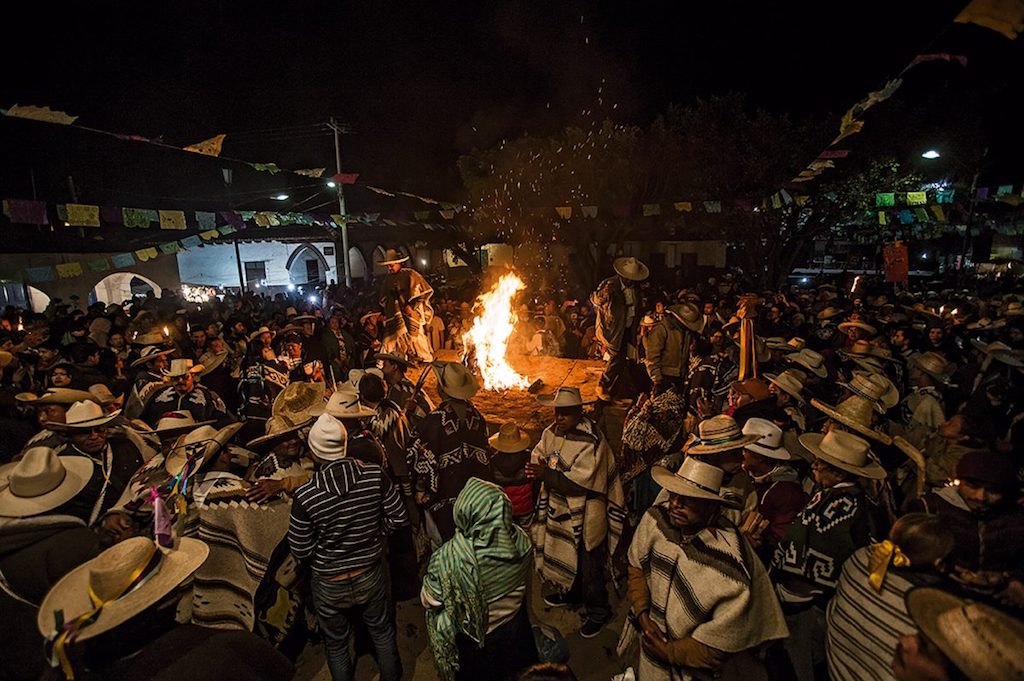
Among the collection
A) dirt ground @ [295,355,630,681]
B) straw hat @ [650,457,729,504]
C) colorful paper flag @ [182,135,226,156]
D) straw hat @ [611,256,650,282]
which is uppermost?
colorful paper flag @ [182,135,226,156]

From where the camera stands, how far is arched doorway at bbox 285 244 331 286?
36906mm

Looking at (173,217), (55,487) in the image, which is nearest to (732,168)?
(173,217)

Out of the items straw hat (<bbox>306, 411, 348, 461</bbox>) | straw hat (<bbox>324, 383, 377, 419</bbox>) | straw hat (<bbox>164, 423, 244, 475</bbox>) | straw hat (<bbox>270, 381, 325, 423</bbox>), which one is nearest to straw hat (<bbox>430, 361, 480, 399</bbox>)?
straw hat (<bbox>324, 383, 377, 419</bbox>)

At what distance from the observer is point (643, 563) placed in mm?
3162

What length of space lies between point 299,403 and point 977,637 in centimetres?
475

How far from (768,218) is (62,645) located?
91.4 feet

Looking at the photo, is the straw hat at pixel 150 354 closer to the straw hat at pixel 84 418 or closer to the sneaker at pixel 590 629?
the straw hat at pixel 84 418

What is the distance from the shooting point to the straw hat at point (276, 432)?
4.27m

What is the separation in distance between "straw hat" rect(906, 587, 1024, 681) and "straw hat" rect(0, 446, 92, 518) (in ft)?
15.8

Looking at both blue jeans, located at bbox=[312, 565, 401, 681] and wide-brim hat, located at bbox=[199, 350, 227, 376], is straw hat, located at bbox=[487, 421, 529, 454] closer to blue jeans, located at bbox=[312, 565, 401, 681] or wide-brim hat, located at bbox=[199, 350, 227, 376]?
blue jeans, located at bbox=[312, 565, 401, 681]

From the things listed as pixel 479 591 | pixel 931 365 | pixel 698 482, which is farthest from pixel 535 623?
pixel 931 365

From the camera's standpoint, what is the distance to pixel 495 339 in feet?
39.0

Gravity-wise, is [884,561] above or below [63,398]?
below

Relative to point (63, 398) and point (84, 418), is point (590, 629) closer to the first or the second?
point (84, 418)
